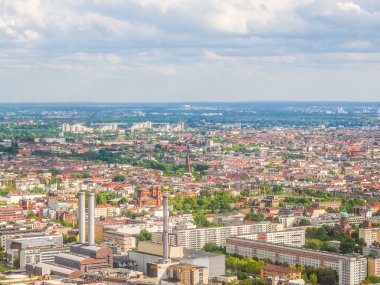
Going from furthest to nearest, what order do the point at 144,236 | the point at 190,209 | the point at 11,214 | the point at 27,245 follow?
the point at 190,209, the point at 11,214, the point at 144,236, the point at 27,245

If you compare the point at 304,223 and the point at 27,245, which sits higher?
the point at 27,245

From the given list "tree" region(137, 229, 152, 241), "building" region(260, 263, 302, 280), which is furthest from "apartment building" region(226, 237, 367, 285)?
"tree" region(137, 229, 152, 241)

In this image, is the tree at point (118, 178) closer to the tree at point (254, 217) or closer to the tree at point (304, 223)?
the tree at point (254, 217)

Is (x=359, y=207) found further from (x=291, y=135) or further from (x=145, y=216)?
(x=291, y=135)

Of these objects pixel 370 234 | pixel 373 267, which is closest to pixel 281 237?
pixel 370 234

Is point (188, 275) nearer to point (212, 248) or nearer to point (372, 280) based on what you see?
point (372, 280)

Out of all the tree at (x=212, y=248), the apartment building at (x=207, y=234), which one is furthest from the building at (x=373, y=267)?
the apartment building at (x=207, y=234)

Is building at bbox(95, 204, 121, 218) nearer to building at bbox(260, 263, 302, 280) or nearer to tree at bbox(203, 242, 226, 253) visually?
tree at bbox(203, 242, 226, 253)
